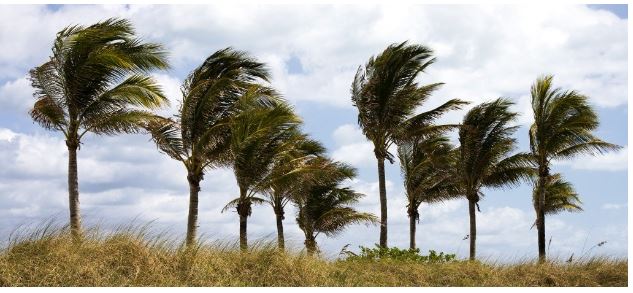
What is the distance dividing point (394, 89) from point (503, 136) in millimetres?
6207

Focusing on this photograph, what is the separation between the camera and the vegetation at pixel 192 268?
1277cm

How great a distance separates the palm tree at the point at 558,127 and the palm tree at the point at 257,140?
10258 millimetres

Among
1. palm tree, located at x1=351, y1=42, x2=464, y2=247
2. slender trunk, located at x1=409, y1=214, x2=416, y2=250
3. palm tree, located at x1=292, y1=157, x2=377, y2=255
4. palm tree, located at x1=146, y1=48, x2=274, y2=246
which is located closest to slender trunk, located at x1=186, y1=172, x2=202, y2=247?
palm tree, located at x1=146, y1=48, x2=274, y2=246

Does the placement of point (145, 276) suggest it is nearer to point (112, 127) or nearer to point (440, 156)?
point (112, 127)

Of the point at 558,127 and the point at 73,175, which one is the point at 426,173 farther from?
the point at 73,175

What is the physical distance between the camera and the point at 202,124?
2347 centimetres

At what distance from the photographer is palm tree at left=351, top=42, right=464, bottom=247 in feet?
86.1

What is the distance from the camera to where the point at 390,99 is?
26469mm

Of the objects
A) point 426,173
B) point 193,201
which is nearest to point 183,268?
point 193,201

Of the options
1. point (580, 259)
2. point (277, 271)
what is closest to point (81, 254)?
point (277, 271)

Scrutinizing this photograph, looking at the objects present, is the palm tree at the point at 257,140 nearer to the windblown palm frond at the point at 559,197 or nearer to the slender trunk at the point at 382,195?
the slender trunk at the point at 382,195

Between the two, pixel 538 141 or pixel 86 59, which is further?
pixel 538 141

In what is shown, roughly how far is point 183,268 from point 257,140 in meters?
9.91

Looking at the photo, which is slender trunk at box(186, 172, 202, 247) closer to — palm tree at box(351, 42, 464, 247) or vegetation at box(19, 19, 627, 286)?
vegetation at box(19, 19, 627, 286)
